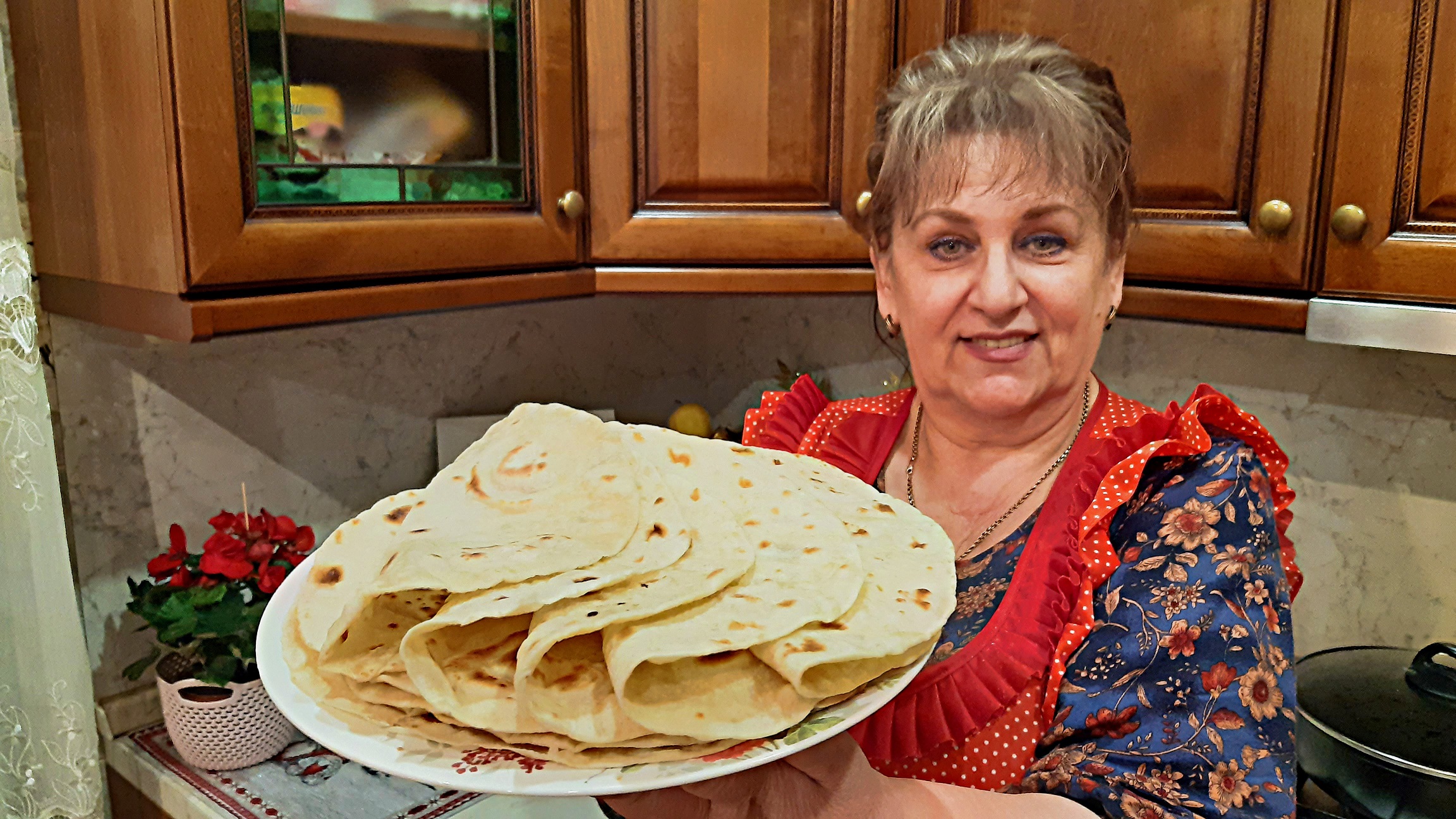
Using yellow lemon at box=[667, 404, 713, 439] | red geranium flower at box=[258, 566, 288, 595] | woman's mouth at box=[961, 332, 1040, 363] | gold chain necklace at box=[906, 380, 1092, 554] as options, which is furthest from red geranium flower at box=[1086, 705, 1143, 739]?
yellow lemon at box=[667, 404, 713, 439]

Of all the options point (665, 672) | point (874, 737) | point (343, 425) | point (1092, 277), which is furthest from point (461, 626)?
point (343, 425)

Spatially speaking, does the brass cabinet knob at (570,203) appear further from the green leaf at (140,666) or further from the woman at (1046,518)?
the green leaf at (140,666)

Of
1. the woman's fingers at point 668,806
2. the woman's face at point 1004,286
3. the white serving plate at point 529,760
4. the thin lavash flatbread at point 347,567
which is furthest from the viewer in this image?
the woman's face at point 1004,286

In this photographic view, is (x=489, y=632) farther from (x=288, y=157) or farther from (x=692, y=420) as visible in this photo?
(x=692, y=420)

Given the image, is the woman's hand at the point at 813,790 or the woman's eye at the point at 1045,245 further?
the woman's eye at the point at 1045,245

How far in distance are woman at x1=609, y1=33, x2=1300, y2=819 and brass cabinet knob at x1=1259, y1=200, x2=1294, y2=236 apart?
22cm

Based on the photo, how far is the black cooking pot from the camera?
1087 millimetres

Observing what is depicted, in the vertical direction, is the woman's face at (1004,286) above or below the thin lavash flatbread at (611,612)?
above

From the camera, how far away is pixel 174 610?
1.37 metres

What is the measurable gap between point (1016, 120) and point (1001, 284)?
0.17m

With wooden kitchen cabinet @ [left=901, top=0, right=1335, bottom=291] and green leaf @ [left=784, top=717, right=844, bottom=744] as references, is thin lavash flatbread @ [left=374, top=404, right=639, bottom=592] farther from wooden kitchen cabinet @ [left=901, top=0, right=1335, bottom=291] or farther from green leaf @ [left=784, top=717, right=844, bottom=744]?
wooden kitchen cabinet @ [left=901, top=0, right=1335, bottom=291]

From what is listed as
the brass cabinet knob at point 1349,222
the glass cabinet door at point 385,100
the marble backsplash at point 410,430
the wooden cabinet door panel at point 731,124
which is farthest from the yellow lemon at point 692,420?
the brass cabinet knob at point 1349,222

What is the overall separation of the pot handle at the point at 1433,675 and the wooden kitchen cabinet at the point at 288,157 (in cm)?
124

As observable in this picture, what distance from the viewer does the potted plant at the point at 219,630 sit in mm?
1383
